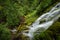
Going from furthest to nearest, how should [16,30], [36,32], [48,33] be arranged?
[16,30], [36,32], [48,33]

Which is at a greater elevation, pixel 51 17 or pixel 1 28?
pixel 51 17

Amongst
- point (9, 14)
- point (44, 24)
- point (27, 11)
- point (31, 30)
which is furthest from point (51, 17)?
point (27, 11)

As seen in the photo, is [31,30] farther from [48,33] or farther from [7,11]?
[7,11]

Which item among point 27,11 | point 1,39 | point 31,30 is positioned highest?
point 27,11

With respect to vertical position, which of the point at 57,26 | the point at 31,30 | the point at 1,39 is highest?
the point at 31,30

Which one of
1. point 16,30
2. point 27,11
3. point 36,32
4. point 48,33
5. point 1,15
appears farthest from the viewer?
point 27,11

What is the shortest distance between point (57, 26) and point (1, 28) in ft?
6.87

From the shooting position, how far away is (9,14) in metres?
5.75

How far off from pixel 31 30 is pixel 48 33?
1230 mm

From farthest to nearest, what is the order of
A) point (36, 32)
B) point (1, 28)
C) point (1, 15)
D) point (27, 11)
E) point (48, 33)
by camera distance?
point (27, 11) < point (36, 32) < point (48, 33) < point (1, 15) < point (1, 28)

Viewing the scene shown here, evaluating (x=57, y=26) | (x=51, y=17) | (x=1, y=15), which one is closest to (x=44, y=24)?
(x=51, y=17)

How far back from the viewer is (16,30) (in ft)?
25.6

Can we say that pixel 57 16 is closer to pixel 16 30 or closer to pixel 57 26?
pixel 57 26

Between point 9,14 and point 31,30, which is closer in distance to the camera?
point 9,14
